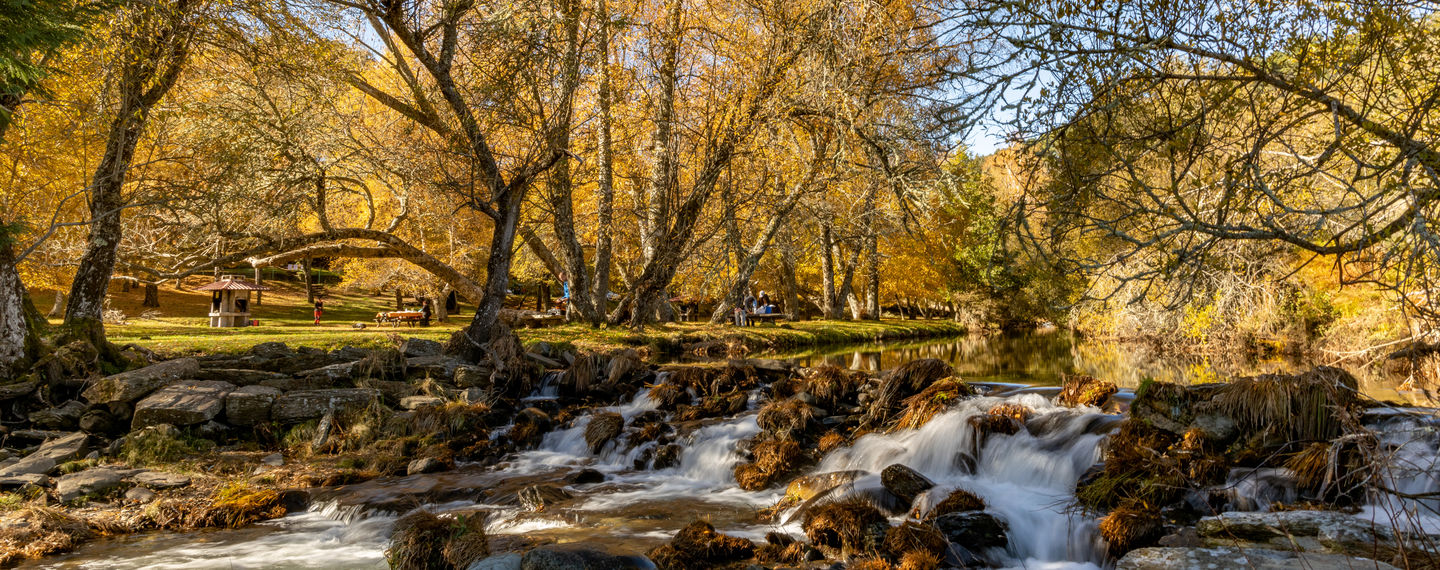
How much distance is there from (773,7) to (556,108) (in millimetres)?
4675

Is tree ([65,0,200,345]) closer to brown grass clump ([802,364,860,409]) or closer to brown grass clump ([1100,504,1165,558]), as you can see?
brown grass clump ([802,364,860,409])

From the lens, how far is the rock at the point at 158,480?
8.49m

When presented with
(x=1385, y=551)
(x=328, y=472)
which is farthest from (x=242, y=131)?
(x=1385, y=551)

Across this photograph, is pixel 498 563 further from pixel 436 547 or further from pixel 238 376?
pixel 238 376

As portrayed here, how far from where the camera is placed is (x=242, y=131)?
16.4 m

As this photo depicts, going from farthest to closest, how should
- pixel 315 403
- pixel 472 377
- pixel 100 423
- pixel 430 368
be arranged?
pixel 430 368, pixel 472 377, pixel 315 403, pixel 100 423

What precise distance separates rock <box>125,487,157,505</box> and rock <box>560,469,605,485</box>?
4.10 m

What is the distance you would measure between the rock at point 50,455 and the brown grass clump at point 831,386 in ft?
29.8

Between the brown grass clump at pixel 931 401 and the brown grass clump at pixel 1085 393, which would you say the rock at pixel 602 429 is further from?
the brown grass clump at pixel 1085 393

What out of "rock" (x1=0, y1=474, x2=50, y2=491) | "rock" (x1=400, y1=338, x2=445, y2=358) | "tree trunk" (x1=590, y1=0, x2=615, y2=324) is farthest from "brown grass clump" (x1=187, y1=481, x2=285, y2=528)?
"tree trunk" (x1=590, y1=0, x2=615, y2=324)

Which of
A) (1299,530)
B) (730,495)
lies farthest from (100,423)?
(1299,530)

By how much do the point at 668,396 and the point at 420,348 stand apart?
5040 millimetres

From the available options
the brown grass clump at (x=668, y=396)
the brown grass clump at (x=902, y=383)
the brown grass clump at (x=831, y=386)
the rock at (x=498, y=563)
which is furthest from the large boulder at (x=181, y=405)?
the brown grass clump at (x=902, y=383)

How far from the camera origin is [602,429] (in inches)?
438
